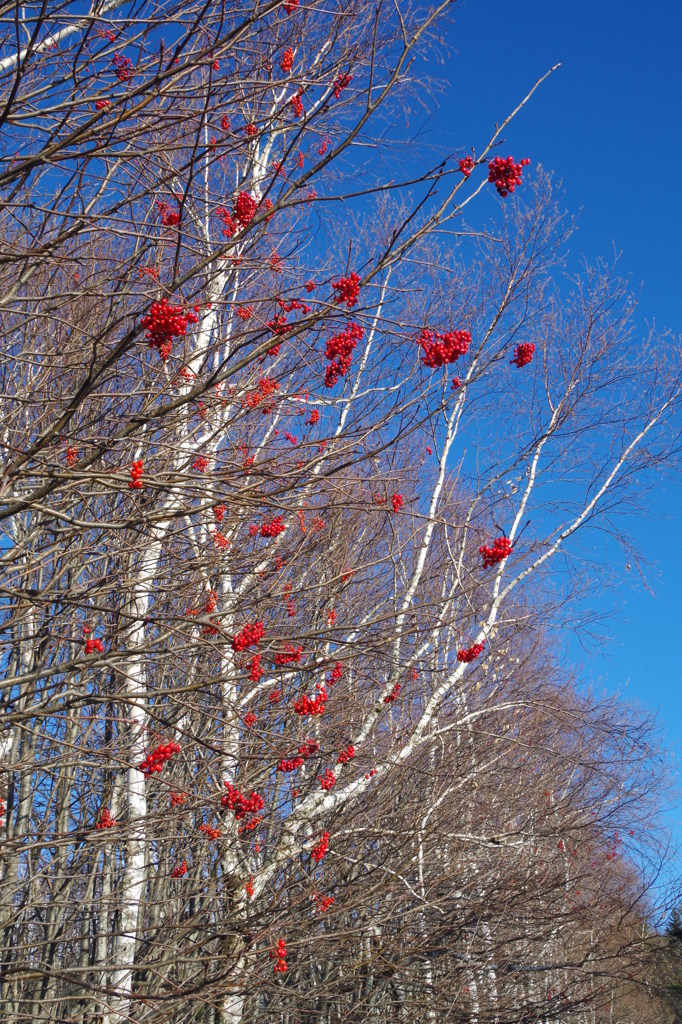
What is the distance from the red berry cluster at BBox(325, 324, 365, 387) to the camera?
10.1 ft

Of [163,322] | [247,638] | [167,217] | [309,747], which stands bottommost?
[309,747]

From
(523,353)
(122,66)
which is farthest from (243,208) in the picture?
(523,353)

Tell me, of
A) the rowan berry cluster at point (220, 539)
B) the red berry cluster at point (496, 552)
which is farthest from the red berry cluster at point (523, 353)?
the rowan berry cluster at point (220, 539)

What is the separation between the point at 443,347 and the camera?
3018 mm

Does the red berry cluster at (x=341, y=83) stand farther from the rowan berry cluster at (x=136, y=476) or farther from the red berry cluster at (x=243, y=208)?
the rowan berry cluster at (x=136, y=476)

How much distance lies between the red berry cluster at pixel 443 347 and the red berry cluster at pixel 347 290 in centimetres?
33

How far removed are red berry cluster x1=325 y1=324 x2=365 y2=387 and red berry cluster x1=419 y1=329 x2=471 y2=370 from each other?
0.24 m

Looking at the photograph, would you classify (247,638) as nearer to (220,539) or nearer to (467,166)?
(220,539)

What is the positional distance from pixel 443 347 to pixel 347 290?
17.7 inches

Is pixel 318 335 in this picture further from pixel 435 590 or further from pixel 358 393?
pixel 435 590

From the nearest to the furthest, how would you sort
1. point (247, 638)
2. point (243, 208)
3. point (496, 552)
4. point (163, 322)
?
1. point (163, 322)
2. point (247, 638)
3. point (243, 208)
4. point (496, 552)

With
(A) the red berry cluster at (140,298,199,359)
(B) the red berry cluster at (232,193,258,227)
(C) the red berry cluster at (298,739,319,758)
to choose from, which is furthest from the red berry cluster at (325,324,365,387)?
(C) the red berry cluster at (298,739,319,758)

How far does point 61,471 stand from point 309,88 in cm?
167

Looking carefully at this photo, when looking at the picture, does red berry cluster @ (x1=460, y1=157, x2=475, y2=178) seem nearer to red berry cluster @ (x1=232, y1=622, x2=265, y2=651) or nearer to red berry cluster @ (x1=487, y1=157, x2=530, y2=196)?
red berry cluster @ (x1=487, y1=157, x2=530, y2=196)
